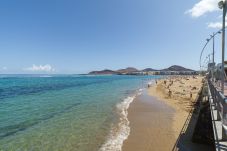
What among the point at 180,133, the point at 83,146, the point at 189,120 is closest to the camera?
the point at 83,146

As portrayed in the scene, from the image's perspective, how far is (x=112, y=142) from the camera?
33.6 feet

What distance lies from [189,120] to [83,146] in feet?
28.6

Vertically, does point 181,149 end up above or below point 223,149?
below

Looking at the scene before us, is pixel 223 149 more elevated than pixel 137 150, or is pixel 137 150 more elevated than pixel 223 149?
pixel 223 149

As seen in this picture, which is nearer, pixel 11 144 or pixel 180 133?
pixel 11 144

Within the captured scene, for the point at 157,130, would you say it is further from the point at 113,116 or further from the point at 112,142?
the point at 113,116

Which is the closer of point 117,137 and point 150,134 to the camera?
point 117,137

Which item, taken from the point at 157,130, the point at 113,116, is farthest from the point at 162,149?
the point at 113,116

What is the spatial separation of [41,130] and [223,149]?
35.0 feet

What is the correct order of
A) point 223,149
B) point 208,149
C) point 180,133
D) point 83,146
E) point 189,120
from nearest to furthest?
1. point 223,149
2. point 208,149
3. point 83,146
4. point 180,133
5. point 189,120

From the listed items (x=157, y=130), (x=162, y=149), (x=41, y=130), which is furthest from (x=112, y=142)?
(x=41, y=130)

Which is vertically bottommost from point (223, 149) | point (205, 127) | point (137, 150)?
point (137, 150)

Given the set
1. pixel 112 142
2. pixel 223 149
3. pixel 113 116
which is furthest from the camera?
pixel 113 116

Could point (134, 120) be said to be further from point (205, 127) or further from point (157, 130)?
point (205, 127)
